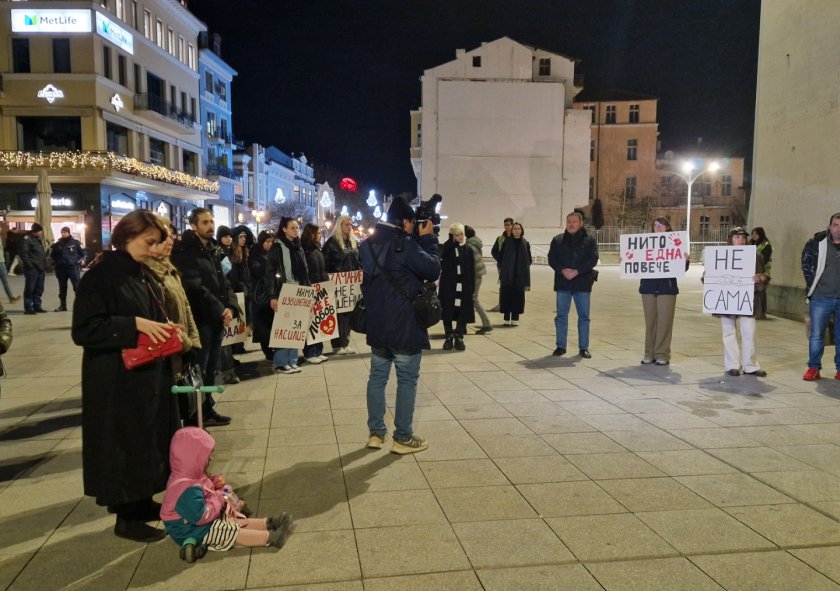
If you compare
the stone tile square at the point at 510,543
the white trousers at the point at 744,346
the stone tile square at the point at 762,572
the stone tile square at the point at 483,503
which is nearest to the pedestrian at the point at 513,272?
the white trousers at the point at 744,346

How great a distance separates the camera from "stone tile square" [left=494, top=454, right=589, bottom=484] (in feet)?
15.4

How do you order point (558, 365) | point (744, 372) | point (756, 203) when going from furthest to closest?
point (756, 203)
point (558, 365)
point (744, 372)

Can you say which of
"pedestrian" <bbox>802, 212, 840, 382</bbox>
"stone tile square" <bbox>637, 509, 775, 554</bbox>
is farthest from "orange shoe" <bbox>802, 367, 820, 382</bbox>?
"stone tile square" <bbox>637, 509, 775, 554</bbox>

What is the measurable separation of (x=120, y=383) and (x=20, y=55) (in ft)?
130

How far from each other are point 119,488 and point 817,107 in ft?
46.6

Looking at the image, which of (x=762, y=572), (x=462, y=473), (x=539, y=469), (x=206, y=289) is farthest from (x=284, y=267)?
(x=762, y=572)

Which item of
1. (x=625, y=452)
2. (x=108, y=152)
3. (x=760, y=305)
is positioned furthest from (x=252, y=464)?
(x=108, y=152)

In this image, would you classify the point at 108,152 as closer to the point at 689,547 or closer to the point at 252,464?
the point at 252,464

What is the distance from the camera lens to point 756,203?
15258mm

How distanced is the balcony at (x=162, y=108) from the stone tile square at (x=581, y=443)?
39.9 meters

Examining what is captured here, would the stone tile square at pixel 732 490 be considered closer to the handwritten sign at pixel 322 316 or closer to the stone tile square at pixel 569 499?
the stone tile square at pixel 569 499

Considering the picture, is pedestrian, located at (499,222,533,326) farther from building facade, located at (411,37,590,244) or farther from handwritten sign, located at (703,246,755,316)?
building facade, located at (411,37,590,244)

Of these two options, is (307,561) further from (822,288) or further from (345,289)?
(822,288)

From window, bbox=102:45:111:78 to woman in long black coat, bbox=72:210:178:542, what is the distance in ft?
124
